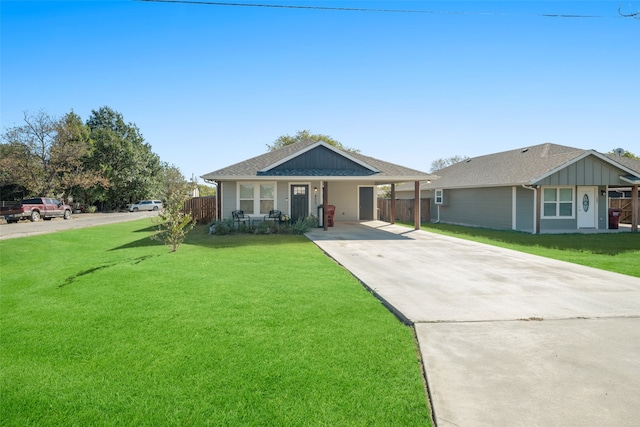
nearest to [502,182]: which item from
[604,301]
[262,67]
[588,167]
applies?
[588,167]

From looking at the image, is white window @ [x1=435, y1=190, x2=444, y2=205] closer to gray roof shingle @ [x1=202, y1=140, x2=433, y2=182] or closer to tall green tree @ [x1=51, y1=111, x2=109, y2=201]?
gray roof shingle @ [x1=202, y1=140, x2=433, y2=182]

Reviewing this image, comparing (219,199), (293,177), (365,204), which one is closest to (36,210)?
(219,199)

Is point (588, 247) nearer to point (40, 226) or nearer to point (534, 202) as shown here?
point (534, 202)

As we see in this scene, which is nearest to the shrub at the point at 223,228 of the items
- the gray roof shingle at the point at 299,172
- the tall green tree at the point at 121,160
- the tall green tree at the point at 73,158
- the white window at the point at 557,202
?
the gray roof shingle at the point at 299,172

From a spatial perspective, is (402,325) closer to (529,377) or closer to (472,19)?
(529,377)

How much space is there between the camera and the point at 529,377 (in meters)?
3.61

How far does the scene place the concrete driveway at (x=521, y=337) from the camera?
312 cm

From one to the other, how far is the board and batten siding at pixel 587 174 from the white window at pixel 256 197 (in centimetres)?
1236

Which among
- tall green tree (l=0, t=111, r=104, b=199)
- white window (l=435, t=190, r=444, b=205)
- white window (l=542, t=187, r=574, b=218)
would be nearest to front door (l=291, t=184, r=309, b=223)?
white window (l=435, t=190, r=444, b=205)

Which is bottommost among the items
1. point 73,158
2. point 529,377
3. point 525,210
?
point 529,377

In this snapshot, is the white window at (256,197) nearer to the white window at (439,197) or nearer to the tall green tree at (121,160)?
the white window at (439,197)

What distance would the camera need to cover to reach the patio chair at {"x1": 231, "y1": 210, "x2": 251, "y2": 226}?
56.7 feet

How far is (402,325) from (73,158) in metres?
40.4

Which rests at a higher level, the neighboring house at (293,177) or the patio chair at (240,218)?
the neighboring house at (293,177)
